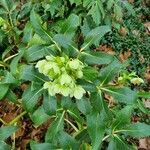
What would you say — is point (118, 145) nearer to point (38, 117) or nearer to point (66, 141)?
point (66, 141)

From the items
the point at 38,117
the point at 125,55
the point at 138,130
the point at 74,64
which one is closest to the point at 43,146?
the point at 38,117

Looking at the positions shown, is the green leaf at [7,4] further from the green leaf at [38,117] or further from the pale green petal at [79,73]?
the pale green petal at [79,73]

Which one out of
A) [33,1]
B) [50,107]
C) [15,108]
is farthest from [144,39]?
[50,107]

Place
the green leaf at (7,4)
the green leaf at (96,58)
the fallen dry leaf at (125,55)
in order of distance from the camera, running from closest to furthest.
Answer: the green leaf at (96,58) < the green leaf at (7,4) < the fallen dry leaf at (125,55)

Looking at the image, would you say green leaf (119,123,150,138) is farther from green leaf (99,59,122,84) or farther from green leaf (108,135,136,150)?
green leaf (99,59,122,84)

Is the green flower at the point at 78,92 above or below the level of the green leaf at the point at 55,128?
above

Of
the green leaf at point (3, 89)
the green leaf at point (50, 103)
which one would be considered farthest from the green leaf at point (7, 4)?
the green leaf at point (50, 103)

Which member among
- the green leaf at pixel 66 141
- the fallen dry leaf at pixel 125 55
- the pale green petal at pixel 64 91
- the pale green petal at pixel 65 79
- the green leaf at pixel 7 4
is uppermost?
the pale green petal at pixel 65 79
